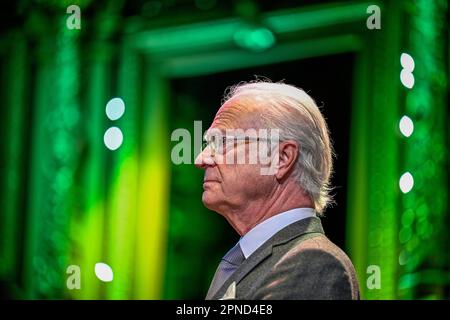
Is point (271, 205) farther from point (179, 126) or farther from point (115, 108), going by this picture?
point (115, 108)

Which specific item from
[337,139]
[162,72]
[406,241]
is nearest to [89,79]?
[162,72]

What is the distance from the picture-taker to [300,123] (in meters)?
1.48

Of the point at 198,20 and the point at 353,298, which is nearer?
the point at 353,298

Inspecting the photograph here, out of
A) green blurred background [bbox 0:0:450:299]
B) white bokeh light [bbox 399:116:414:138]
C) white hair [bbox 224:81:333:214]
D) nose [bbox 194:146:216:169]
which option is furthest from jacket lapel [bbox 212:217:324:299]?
white bokeh light [bbox 399:116:414:138]

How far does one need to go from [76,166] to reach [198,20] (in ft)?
2.35

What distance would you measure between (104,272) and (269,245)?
123 cm

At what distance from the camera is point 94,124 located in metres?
2.54

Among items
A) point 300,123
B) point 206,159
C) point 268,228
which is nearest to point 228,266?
point 268,228

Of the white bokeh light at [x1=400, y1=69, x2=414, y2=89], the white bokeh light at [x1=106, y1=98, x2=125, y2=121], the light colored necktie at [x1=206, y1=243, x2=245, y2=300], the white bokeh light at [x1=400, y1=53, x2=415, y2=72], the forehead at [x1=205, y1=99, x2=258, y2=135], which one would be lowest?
the light colored necktie at [x1=206, y1=243, x2=245, y2=300]

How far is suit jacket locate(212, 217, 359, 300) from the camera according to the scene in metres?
1.26

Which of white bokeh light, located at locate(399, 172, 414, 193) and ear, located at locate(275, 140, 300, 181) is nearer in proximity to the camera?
ear, located at locate(275, 140, 300, 181)

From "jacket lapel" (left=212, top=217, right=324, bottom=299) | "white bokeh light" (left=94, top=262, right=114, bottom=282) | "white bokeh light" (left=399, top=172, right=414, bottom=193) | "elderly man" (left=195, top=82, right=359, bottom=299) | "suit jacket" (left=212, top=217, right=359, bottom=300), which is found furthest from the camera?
"white bokeh light" (left=94, top=262, right=114, bottom=282)

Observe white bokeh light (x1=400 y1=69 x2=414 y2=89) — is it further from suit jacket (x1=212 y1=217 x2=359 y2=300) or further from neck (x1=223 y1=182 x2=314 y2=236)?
suit jacket (x1=212 y1=217 x2=359 y2=300)

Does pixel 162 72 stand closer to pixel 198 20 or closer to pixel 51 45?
pixel 198 20
